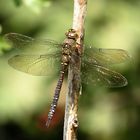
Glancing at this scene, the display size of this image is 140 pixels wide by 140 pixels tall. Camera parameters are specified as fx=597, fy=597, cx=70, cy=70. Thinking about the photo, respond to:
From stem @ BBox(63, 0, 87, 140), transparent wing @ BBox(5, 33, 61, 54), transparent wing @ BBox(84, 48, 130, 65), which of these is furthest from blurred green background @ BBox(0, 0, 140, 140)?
stem @ BBox(63, 0, 87, 140)

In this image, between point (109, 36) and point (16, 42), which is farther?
point (109, 36)

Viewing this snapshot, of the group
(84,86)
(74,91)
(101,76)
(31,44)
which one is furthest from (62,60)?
(84,86)

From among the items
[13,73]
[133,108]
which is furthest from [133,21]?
[13,73]

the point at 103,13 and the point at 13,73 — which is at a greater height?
the point at 103,13

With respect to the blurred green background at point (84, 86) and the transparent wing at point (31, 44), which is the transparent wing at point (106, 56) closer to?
the transparent wing at point (31, 44)

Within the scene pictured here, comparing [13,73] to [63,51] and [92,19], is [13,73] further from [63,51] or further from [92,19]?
[63,51]

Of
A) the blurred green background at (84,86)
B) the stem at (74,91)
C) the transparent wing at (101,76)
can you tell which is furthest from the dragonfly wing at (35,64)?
the blurred green background at (84,86)

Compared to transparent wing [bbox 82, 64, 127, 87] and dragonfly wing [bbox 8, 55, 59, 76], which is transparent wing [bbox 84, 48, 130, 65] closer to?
transparent wing [bbox 82, 64, 127, 87]
